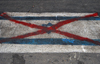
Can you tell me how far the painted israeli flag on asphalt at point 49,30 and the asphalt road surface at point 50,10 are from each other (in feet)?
0.82

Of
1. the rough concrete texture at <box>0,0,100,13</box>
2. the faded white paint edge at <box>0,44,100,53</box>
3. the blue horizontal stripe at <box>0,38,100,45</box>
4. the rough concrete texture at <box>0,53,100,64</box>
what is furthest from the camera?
the rough concrete texture at <box>0,0,100,13</box>

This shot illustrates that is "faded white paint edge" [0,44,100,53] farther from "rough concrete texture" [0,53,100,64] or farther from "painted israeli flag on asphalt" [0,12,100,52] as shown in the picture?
"rough concrete texture" [0,53,100,64]

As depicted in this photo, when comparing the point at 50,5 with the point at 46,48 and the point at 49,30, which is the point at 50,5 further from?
the point at 46,48

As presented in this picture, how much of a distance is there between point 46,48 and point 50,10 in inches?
89.1

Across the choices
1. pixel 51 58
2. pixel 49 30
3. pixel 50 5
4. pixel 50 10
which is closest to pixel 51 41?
pixel 49 30

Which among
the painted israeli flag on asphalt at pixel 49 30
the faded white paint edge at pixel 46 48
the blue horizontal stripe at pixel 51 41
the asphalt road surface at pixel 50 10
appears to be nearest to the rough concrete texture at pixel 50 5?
→ the asphalt road surface at pixel 50 10

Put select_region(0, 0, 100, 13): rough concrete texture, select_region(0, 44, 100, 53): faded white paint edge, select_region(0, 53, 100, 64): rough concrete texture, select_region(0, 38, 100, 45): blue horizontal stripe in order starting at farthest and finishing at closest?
select_region(0, 0, 100, 13): rough concrete texture, select_region(0, 38, 100, 45): blue horizontal stripe, select_region(0, 44, 100, 53): faded white paint edge, select_region(0, 53, 100, 64): rough concrete texture

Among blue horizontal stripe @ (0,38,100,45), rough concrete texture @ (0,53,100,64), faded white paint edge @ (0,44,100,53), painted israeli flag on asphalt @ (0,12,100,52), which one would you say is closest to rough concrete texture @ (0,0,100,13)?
painted israeli flag on asphalt @ (0,12,100,52)

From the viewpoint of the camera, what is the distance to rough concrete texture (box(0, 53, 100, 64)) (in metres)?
3.51

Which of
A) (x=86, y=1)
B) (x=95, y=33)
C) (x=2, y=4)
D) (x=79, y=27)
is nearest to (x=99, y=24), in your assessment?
(x=95, y=33)

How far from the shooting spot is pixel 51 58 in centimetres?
360

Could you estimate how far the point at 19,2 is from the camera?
230 inches

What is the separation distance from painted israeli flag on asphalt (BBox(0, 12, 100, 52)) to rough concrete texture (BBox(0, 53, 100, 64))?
223 mm

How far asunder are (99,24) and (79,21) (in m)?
0.86
